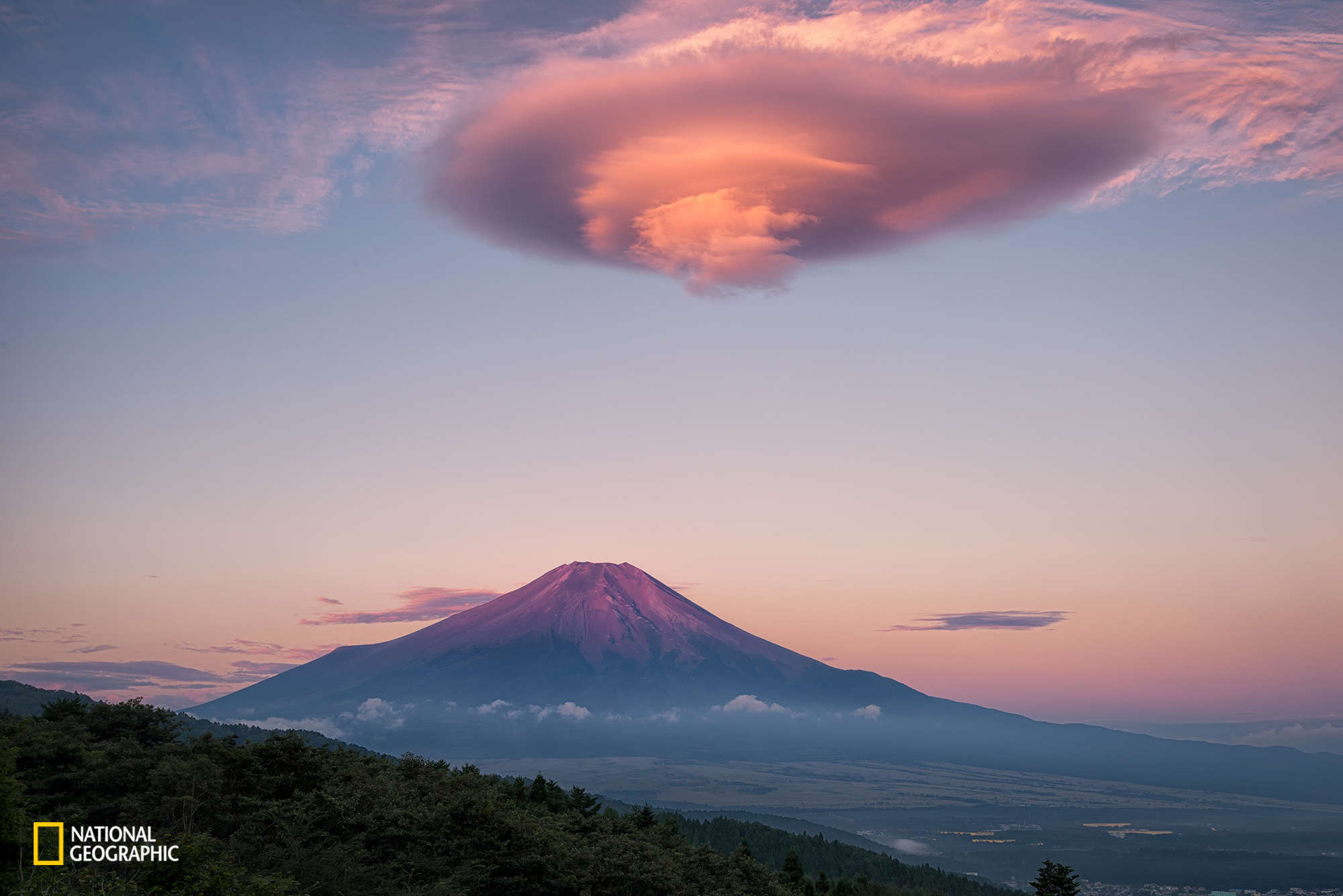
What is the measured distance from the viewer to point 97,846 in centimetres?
3309

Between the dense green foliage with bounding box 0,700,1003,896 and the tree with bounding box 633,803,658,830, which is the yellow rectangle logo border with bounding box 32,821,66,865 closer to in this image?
the dense green foliage with bounding box 0,700,1003,896

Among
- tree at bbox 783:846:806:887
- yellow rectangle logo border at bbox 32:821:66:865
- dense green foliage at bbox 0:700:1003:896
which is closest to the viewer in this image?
yellow rectangle logo border at bbox 32:821:66:865

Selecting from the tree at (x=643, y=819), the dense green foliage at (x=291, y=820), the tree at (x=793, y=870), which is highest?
the dense green foliage at (x=291, y=820)

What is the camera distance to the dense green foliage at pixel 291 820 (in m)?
34.5

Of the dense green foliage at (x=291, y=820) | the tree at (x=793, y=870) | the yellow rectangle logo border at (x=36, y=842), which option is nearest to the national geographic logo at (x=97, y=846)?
the yellow rectangle logo border at (x=36, y=842)

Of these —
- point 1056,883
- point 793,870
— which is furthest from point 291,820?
point 1056,883

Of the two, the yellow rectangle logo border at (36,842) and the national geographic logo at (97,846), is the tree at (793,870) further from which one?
the yellow rectangle logo border at (36,842)

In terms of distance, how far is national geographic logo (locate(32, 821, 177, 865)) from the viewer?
98.4ft

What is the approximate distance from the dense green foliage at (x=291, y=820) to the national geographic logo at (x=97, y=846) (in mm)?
336

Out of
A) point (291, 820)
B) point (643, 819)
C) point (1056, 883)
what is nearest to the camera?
point (291, 820)

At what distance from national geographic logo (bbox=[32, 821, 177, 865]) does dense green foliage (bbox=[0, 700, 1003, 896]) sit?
34cm

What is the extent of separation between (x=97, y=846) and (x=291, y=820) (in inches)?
373

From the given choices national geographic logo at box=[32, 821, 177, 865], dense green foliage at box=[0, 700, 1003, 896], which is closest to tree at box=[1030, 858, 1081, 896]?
dense green foliage at box=[0, 700, 1003, 896]

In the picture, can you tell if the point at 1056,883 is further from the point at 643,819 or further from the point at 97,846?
the point at 97,846
